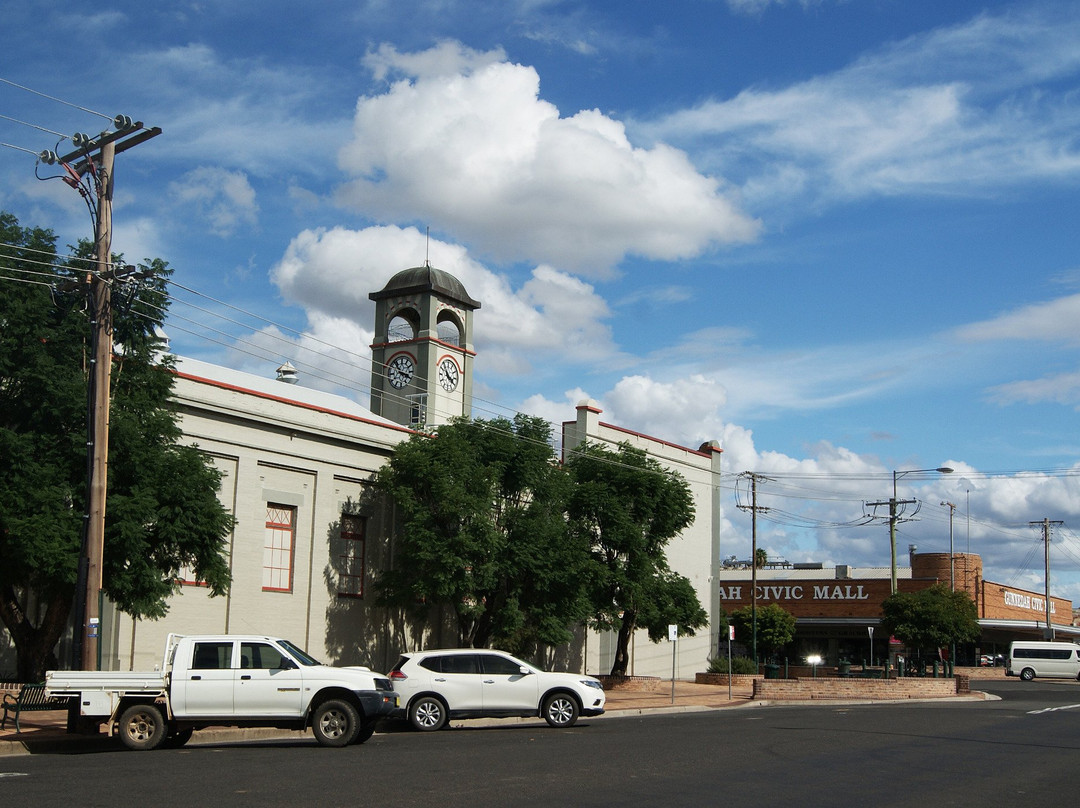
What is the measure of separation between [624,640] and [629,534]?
517 cm

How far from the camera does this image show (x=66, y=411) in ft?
75.0

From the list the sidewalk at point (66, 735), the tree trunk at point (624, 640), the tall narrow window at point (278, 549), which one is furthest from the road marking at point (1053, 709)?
the tall narrow window at point (278, 549)

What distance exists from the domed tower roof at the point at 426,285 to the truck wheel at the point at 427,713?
37.1m

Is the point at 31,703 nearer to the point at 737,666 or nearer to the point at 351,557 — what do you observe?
the point at 351,557

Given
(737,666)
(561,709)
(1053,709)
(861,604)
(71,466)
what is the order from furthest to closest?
(861,604)
(737,666)
(1053,709)
(71,466)
(561,709)

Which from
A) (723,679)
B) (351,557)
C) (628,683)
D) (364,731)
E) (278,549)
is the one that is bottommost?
(723,679)

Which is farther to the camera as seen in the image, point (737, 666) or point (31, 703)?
point (737, 666)

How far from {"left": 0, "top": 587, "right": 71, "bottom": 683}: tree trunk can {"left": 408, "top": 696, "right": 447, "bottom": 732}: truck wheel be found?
334 inches

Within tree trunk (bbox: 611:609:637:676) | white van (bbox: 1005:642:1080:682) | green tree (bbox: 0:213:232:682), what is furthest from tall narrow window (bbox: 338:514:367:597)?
white van (bbox: 1005:642:1080:682)

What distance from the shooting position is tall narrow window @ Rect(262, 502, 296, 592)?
31.4 m

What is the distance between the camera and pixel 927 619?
5594 centimetres

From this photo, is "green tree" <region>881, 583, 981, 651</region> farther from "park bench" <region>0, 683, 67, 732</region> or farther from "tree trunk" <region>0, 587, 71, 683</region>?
"park bench" <region>0, 683, 67, 732</region>

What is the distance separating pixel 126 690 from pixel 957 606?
5009cm

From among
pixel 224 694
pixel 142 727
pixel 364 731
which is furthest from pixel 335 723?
pixel 142 727
